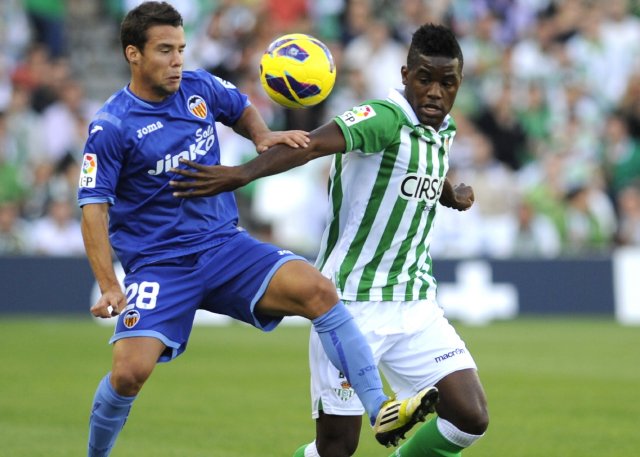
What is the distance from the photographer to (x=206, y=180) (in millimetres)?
6242

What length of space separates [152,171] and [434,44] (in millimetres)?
1588

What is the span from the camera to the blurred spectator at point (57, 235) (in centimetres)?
1802

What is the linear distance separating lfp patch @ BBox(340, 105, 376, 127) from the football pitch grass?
2.78 m

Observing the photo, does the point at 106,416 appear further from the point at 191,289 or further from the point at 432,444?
the point at 432,444

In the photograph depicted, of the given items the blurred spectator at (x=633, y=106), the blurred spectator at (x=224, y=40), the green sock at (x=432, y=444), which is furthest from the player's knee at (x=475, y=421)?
the blurred spectator at (x=633, y=106)

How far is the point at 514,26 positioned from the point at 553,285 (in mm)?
5089

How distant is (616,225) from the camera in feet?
61.7

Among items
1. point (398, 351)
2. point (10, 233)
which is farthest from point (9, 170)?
point (398, 351)

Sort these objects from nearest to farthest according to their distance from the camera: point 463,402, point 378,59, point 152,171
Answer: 1. point 463,402
2. point 152,171
3. point 378,59

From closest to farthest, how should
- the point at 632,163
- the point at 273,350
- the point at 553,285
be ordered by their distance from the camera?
the point at 273,350, the point at 553,285, the point at 632,163

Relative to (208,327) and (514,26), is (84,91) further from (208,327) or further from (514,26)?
(514,26)

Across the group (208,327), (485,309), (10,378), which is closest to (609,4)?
(485,309)

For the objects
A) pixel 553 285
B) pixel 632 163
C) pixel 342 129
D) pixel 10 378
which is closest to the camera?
pixel 342 129

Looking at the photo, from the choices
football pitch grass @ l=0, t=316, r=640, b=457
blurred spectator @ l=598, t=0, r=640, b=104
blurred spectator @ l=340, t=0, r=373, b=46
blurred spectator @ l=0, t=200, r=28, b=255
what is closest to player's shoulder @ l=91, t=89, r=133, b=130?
football pitch grass @ l=0, t=316, r=640, b=457
